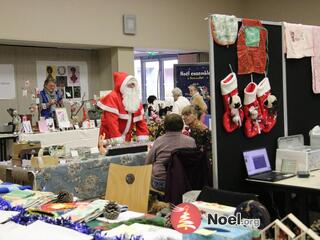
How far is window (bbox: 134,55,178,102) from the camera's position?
1229 centimetres

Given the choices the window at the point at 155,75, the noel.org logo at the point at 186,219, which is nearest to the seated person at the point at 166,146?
the noel.org logo at the point at 186,219

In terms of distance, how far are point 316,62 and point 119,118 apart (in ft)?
6.58

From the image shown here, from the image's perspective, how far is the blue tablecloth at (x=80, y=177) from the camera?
3.46 m

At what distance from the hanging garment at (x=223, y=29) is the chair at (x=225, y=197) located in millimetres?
1096

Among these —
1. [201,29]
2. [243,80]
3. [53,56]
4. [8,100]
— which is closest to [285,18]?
[201,29]

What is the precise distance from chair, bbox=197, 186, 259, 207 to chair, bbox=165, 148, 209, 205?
1.88 feet

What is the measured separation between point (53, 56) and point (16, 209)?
6.25m

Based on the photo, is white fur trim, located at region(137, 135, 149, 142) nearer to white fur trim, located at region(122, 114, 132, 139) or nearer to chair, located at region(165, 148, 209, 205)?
white fur trim, located at region(122, 114, 132, 139)

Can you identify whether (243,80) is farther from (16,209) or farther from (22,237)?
(22,237)

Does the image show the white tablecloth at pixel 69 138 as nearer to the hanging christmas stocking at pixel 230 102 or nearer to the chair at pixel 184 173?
the chair at pixel 184 173

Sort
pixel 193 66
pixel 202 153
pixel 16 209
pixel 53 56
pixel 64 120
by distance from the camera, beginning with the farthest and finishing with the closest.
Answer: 1. pixel 193 66
2. pixel 53 56
3. pixel 64 120
4. pixel 202 153
5. pixel 16 209

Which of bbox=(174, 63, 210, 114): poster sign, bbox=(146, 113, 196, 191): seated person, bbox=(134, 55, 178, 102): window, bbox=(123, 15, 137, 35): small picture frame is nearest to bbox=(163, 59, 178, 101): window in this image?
bbox=(134, 55, 178, 102): window

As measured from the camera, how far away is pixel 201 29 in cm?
966

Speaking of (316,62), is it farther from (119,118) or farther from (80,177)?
(80,177)
